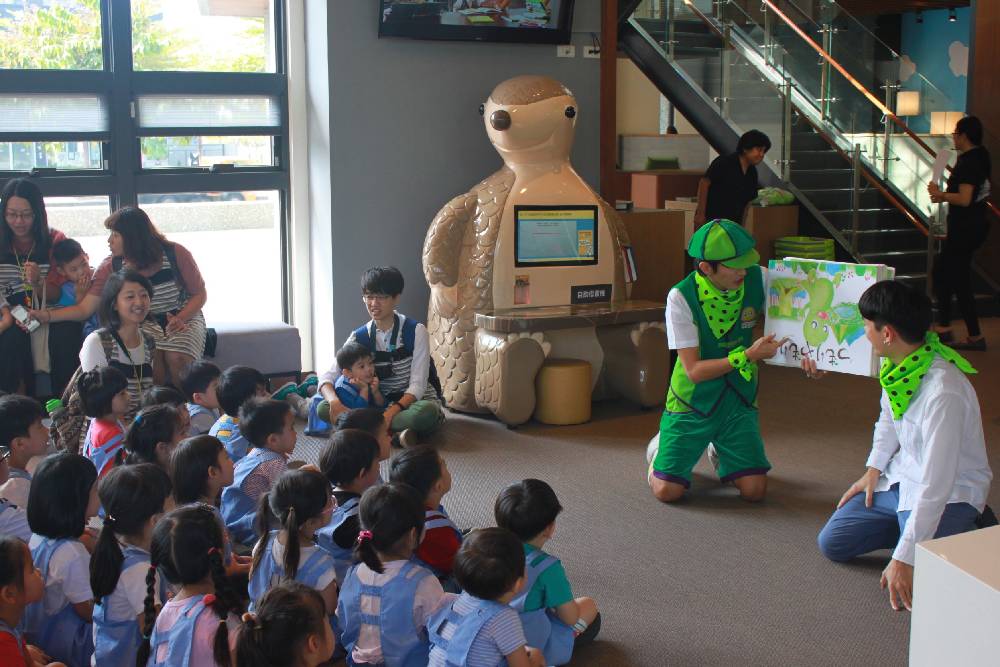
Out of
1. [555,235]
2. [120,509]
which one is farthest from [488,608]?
[555,235]

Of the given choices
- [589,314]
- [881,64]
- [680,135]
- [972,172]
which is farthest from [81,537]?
[680,135]

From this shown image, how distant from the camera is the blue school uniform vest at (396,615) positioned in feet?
8.54

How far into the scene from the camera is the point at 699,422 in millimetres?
4199

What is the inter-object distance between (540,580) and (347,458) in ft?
2.30

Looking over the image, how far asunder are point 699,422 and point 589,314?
1.36 m

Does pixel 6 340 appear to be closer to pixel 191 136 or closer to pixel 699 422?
pixel 191 136

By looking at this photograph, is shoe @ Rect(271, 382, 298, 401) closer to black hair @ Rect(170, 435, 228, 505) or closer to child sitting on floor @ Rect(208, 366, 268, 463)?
child sitting on floor @ Rect(208, 366, 268, 463)

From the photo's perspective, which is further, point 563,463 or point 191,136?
point 191,136

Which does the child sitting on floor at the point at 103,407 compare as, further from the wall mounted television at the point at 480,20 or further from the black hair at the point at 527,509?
the wall mounted television at the point at 480,20

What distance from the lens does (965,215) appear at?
7.21 m

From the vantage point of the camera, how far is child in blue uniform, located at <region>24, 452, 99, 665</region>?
2.70 metres

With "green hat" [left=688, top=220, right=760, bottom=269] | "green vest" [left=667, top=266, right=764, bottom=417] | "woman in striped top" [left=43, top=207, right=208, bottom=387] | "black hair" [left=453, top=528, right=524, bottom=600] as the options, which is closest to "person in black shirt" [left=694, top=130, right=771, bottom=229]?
"green vest" [left=667, top=266, right=764, bottom=417]

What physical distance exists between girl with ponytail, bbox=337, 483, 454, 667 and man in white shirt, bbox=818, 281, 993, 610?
1.42m

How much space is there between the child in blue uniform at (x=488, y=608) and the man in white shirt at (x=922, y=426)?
1345 mm
